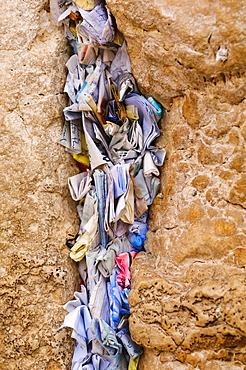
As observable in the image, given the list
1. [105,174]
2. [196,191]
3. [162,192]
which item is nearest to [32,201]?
[105,174]

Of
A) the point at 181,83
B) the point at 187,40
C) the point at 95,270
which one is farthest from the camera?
the point at 95,270

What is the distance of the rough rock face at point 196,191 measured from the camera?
1562 millimetres

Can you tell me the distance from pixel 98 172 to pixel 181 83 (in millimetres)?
470

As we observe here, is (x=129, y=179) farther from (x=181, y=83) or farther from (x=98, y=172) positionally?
(x=181, y=83)

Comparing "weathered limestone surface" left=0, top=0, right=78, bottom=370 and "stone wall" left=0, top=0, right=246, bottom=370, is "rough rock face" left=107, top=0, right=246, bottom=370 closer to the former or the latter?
"stone wall" left=0, top=0, right=246, bottom=370

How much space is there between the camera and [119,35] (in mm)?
1872

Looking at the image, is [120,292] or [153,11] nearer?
[153,11]

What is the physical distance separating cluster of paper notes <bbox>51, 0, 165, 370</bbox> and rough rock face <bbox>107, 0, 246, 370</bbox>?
91 mm

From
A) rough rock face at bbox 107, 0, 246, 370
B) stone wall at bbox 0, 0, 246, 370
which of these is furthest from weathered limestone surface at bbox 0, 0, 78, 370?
rough rock face at bbox 107, 0, 246, 370

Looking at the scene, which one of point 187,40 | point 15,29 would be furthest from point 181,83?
point 15,29

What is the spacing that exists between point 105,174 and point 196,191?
379 mm

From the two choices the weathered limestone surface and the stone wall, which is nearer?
the stone wall

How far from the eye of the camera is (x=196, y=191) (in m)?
1.70

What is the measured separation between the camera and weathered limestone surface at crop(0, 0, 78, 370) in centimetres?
181
